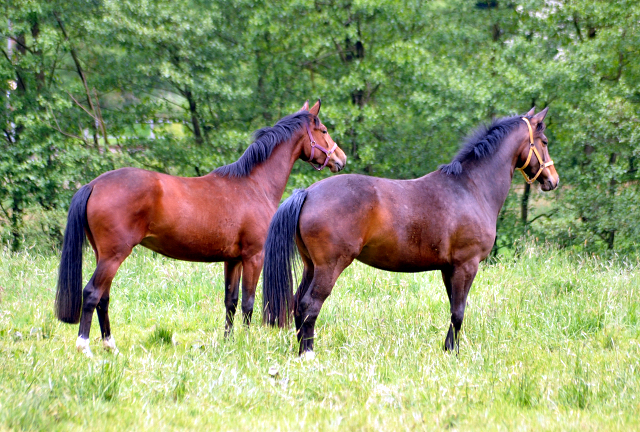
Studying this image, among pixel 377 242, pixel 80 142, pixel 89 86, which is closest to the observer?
pixel 377 242

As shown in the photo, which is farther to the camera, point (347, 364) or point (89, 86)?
point (89, 86)

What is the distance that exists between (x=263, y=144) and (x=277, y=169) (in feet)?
1.03

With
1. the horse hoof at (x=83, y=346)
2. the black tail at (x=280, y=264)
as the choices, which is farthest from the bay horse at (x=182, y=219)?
the black tail at (x=280, y=264)

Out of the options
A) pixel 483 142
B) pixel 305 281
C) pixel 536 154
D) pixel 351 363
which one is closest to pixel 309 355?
pixel 351 363

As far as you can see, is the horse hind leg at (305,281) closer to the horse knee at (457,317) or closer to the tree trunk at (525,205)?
the horse knee at (457,317)

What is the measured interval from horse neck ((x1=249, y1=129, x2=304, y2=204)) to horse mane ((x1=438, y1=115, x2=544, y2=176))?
1715mm

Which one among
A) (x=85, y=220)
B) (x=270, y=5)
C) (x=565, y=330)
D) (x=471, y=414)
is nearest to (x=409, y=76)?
(x=270, y=5)

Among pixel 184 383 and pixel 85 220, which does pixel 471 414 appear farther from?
pixel 85 220

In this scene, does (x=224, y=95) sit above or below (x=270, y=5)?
below

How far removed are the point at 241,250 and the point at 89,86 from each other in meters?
11.6

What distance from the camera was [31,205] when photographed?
42.7 feet

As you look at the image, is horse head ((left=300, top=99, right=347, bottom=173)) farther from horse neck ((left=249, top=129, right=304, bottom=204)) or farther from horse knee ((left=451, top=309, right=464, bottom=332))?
horse knee ((left=451, top=309, right=464, bottom=332))

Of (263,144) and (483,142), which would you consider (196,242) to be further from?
(483,142)

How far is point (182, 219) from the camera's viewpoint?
5488mm
